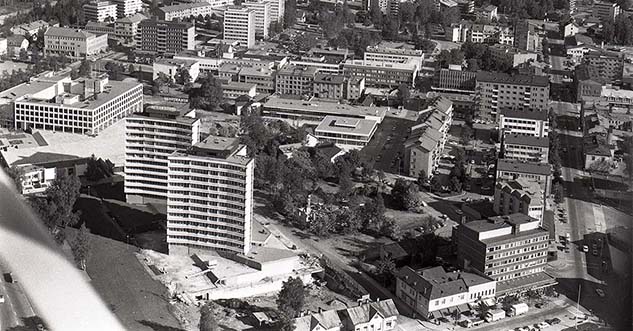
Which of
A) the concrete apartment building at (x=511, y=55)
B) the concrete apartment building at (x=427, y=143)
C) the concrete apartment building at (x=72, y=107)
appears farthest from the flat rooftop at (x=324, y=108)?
the concrete apartment building at (x=511, y=55)

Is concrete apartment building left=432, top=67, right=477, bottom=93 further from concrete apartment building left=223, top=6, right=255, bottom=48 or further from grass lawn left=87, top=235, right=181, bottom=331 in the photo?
grass lawn left=87, top=235, right=181, bottom=331

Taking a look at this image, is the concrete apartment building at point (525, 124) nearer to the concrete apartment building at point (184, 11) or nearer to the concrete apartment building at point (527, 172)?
the concrete apartment building at point (527, 172)

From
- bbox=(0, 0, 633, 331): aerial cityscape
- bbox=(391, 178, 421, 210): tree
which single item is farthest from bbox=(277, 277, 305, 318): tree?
bbox=(391, 178, 421, 210): tree

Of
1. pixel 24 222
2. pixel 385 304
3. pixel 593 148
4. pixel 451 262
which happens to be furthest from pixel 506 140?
pixel 24 222

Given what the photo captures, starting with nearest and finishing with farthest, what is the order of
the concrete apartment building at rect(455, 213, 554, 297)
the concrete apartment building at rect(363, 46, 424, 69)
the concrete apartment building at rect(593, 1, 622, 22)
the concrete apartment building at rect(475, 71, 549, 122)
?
1. the concrete apartment building at rect(455, 213, 554, 297)
2. the concrete apartment building at rect(475, 71, 549, 122)
3. the concrete apartment building at rect(363, 46, 424, 69)
4. the concrete apartment building at rect(593, 1, 622, 22)

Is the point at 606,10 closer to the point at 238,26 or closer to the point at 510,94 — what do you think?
the point at 510,94

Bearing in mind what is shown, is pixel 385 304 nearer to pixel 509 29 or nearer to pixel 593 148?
pixel 593 148
